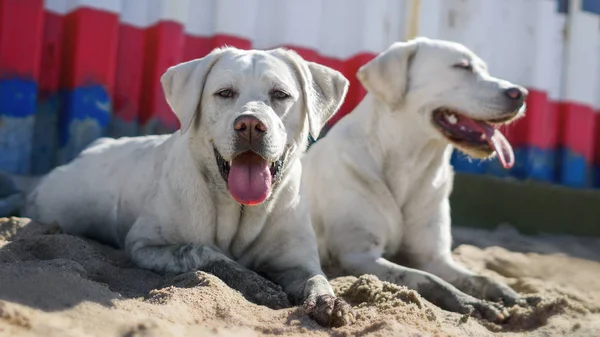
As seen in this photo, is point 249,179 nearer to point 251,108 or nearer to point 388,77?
point 251,108

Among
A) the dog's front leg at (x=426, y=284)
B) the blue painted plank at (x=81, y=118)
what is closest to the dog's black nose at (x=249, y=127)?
the dog's front leg at (x=426, y=284)

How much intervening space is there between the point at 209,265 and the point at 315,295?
519 millimetres

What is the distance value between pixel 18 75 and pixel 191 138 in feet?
6.77

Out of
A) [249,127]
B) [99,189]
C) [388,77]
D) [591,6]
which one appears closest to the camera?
[249,127]

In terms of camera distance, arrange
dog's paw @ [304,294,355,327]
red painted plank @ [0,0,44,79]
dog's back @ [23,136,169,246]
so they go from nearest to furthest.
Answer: dog's paw @ [304,294,355,327] → dog's back @ [23,136,169,246] → red painted plank @ [0,0,44,79]

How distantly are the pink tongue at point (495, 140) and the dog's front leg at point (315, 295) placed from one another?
4.34 ft

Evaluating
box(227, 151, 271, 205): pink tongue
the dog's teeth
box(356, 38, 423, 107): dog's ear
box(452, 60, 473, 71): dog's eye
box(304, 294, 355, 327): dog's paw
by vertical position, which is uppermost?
box(452, 60, 473, 71): dog's eye

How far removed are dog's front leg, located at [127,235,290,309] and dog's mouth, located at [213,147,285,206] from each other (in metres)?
0.28

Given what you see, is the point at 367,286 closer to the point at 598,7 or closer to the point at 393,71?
the point at 393,71

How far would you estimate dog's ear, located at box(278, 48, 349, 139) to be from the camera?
3.30 metres

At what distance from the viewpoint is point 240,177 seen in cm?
294

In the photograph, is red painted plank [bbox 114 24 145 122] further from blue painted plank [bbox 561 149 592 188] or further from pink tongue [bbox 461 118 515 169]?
blue painted plank [bbox 561 149 592 188]

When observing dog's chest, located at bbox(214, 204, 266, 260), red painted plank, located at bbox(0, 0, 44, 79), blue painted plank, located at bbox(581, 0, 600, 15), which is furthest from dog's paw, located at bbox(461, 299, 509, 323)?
blue painted plank, located at bbox(581, 0, 600, 15)

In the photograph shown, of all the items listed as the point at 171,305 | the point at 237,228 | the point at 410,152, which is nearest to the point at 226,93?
the point at 237,228
